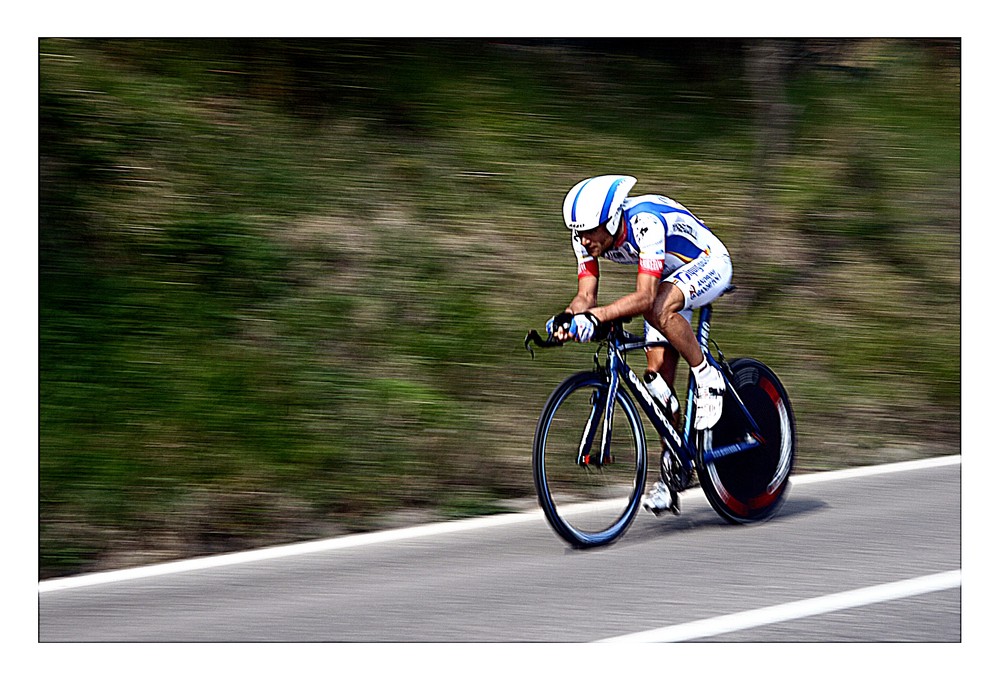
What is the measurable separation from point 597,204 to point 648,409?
3.62 ft

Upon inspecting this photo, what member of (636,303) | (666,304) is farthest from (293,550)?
(666,304)

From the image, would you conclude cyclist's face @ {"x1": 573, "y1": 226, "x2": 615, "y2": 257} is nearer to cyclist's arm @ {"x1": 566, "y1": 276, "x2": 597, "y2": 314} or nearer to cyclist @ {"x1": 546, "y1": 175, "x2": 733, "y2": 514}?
cyclist @ {"x1": 546, "y1": 175, "x2": 733, "y2": 514}

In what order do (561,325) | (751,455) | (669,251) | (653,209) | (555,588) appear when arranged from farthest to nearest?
(751,455)
(669,251)
(653,209)
(561,325)
(555,588)

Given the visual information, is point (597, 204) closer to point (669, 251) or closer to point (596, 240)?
point (596, 240)

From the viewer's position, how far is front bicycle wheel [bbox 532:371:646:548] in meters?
5.22

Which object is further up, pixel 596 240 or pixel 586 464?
pixel 596 240

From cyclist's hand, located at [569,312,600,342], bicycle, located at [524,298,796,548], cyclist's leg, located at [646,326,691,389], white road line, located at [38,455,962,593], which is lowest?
white road line, located at [38,455,962,593]

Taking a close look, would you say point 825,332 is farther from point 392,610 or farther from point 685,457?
point 392,610

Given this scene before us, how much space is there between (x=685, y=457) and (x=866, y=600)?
1212mm

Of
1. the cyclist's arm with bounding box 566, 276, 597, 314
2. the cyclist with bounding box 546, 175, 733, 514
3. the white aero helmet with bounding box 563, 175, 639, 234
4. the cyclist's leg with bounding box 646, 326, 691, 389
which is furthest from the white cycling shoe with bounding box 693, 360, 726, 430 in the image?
the white aero helmet with bounding box 563, 175, 639, 234

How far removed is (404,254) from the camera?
8266 mm

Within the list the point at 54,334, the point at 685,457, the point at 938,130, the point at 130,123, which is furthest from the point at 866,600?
the point at 938,130

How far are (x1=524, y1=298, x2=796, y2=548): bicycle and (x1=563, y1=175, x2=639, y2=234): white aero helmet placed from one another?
53 centimetres

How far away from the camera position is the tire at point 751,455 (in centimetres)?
588
